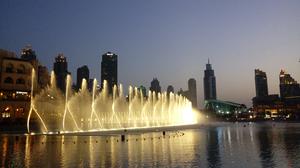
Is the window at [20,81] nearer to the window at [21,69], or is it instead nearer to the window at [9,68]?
the window at [21,69]

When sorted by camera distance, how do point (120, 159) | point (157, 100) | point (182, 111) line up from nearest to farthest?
point (120, 159) < point (157, 100) < point (182, 111)

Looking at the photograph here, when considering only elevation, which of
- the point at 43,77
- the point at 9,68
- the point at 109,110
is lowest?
the point at 109,110

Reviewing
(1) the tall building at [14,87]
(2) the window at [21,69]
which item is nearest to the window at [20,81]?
(1) the tall building at [14,87]

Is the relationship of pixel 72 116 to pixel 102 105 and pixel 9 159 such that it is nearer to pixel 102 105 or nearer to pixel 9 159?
pixel 102 105

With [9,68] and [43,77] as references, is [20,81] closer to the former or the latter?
[9,68]

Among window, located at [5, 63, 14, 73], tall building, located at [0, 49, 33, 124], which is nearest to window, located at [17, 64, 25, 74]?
tall building, located at [0, 49, 33, 124]

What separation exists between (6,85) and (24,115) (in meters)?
12.7

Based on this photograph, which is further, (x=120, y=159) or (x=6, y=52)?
(x=6, y=52)

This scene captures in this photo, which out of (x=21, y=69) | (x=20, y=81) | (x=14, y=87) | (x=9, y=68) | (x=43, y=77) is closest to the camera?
(x=14, y=87)

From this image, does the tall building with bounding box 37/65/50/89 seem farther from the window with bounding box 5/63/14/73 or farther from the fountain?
the window with bounding box 5/63/14/73

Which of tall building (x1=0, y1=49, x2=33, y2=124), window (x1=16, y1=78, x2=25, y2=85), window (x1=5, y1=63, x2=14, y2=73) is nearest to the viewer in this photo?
tall building (x1=0, y1=49, x2=33, y2=124)

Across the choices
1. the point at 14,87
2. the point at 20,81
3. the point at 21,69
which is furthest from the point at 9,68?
the point at 14,87

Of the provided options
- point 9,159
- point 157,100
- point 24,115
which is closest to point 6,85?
point 24,115

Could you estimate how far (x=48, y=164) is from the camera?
93.2 ft
